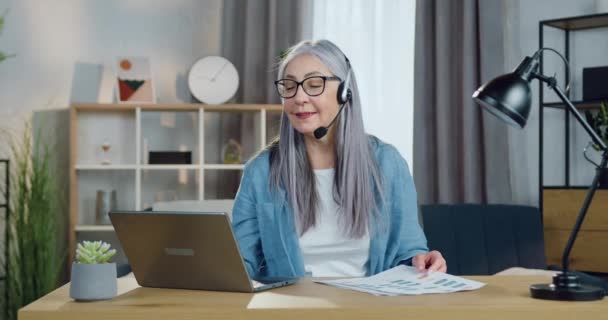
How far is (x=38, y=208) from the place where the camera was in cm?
444

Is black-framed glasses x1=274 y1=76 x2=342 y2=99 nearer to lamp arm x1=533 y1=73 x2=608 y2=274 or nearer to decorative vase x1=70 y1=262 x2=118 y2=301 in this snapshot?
lamp arm x1=533 y1=73 x2=608 y2=274

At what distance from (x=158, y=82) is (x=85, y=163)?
0.63 meters

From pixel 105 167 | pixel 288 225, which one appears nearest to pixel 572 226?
pixel 288 225

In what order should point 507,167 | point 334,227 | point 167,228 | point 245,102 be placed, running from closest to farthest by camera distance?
point 167,228 < point 334,227 < point 507,167 < point 245,102

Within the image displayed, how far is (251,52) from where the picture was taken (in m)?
4.81

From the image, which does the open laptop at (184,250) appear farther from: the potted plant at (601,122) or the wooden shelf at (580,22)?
the wooden shelf at (580,22)

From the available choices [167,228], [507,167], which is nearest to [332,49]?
[167,228]

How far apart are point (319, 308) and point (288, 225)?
0.77 m

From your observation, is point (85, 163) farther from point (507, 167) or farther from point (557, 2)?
point (557, 2)

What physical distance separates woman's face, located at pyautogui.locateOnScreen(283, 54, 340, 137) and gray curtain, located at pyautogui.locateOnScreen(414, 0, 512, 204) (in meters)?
1.97

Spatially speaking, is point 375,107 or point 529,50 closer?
point 529,50

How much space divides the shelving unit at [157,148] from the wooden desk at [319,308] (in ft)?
10.5

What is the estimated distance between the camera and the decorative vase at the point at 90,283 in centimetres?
162

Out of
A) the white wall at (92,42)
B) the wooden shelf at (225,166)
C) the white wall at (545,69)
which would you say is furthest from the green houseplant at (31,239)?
the white wall at (545,69)
